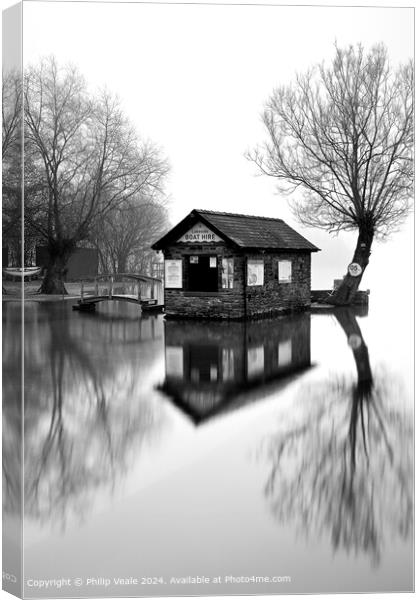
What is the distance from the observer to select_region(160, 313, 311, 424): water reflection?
29.2ft

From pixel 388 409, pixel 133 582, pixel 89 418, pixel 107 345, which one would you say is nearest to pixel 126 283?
pixel 107 345

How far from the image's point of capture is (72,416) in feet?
26.1

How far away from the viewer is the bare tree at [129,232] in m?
10.1

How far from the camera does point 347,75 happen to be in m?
8.23

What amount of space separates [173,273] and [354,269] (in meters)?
6.85

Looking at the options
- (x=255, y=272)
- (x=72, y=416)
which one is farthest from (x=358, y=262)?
(x=255, y=272)

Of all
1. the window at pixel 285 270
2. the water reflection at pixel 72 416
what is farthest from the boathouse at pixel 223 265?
the water reflection at pixel 72 416

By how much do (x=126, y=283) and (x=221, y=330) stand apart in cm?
356

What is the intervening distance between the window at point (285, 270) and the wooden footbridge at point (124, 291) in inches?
108

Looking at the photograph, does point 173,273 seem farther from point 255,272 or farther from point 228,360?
point 228,360

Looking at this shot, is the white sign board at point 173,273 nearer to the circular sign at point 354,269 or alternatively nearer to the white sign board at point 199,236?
the white sign board at point 199,236

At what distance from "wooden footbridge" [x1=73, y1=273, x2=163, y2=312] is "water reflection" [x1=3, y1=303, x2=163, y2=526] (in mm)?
548

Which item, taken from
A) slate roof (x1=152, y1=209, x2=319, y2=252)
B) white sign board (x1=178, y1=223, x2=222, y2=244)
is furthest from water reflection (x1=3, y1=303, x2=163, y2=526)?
white sign board (x1=178, y1=223, x2=222, y2=244)

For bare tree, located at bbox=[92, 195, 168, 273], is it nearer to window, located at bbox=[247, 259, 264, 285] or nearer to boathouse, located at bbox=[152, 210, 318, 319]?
boathouse, located at bbox=[152, 210, 318, 319]
